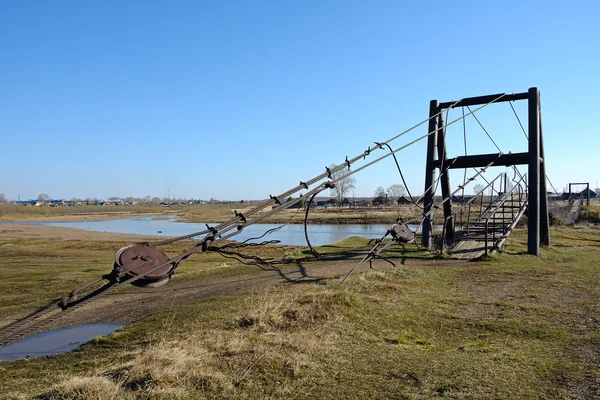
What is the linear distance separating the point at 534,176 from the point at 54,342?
12.2 meters

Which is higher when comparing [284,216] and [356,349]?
[284,216]

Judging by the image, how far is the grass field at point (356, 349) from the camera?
3963 mm

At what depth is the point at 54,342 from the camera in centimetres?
712

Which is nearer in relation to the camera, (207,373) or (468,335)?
(207,373)

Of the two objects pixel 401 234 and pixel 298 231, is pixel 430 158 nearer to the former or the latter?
pixel 401 234

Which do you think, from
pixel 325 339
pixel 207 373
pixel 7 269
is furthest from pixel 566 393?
pixel 7 269

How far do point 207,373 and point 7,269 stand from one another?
16.3 metres

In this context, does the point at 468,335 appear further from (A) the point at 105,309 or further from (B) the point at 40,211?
(B) the point at 40,211

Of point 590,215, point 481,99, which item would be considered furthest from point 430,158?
point 590,215

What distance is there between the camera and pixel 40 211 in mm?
102688

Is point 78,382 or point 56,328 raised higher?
point 78,382

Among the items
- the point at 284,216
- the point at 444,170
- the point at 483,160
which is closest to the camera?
the point at 444,170

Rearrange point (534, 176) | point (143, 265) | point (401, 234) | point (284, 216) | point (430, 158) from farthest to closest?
1. point (284, 216)
2. point (430, 158)
3. point (534, 176)
4. point (401, 234)
5. point (143, 265)

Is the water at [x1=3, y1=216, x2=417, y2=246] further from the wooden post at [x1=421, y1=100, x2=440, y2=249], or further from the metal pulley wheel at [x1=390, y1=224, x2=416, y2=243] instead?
the metal pulley wheel at [x1=390, y1=224, x2=416, y2=243]
